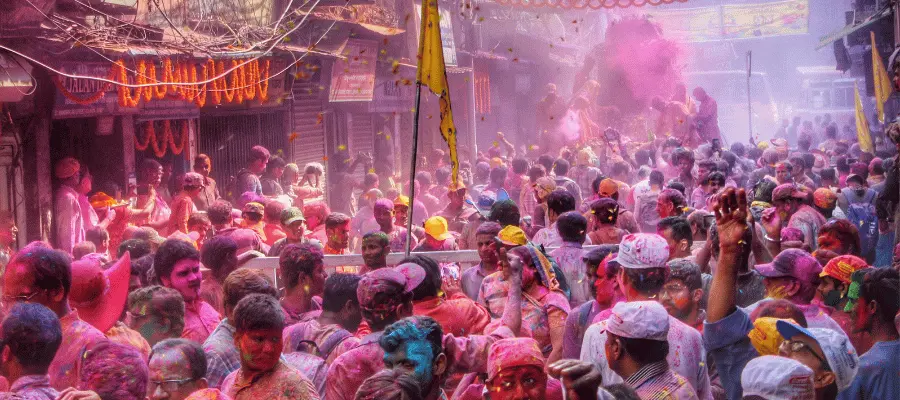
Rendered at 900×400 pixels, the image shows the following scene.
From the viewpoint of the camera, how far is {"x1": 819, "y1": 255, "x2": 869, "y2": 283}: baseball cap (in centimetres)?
539

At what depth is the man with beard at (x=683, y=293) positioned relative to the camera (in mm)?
5207

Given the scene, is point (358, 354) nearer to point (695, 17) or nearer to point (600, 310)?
point (600, 310)

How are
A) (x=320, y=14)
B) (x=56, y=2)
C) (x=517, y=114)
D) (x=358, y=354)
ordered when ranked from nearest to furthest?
(x=358, y=354), (x=56, y=2), (x=320, y=14), (x=517, y=114)

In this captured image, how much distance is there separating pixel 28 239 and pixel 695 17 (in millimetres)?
48326

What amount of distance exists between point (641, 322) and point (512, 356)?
558 mm

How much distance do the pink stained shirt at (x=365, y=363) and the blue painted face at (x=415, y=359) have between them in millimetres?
254

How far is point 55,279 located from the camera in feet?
15.3

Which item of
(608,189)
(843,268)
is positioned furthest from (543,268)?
(608,189)

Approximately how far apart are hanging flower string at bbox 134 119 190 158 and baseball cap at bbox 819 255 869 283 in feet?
28.6

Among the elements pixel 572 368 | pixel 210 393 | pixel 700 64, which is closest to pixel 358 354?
pixel 210 393

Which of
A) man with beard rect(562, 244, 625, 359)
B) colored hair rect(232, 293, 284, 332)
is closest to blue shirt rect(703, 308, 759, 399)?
man with beard rect(562, 244, 625, 359)

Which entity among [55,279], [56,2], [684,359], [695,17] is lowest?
[684,359]

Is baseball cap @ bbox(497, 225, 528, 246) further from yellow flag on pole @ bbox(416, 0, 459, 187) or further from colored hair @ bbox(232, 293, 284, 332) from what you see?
colored hair @ bbox(232, 293, 284, 332)

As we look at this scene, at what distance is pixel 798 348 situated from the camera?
4.02 meters
